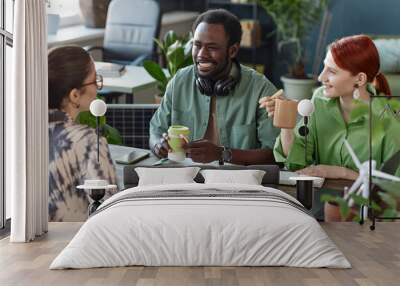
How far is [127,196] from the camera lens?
5.35 m

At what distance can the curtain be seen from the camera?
5715mm

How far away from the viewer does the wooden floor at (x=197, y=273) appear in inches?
184

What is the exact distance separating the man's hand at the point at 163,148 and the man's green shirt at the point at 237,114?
4.3 inches

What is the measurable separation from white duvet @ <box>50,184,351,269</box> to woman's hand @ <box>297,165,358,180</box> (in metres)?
1.07

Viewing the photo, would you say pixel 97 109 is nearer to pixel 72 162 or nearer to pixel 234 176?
pixel 72 162

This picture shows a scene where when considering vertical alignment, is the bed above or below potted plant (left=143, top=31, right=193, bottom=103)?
below

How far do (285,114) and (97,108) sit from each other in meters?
1.18

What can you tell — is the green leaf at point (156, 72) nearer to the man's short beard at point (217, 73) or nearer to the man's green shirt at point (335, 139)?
the man's short beard at point (217, 73)

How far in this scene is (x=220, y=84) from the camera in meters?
6.05

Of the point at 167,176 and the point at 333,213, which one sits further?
the point at 333,213

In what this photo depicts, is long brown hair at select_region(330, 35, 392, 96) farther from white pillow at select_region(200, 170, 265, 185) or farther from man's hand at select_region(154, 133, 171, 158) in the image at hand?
man's hand at select_region(154, 133, 171, 158)

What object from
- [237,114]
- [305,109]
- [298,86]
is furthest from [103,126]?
[298,86]

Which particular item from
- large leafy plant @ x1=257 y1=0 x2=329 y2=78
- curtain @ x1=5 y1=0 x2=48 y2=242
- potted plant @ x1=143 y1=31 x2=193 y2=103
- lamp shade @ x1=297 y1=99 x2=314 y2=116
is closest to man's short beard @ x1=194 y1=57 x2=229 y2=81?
potted plant @ x1=143 y1=31 x2=193 y2=103

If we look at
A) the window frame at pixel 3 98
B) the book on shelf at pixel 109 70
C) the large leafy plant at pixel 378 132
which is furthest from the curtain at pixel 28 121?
the large leafy plant at pixel 378 132
